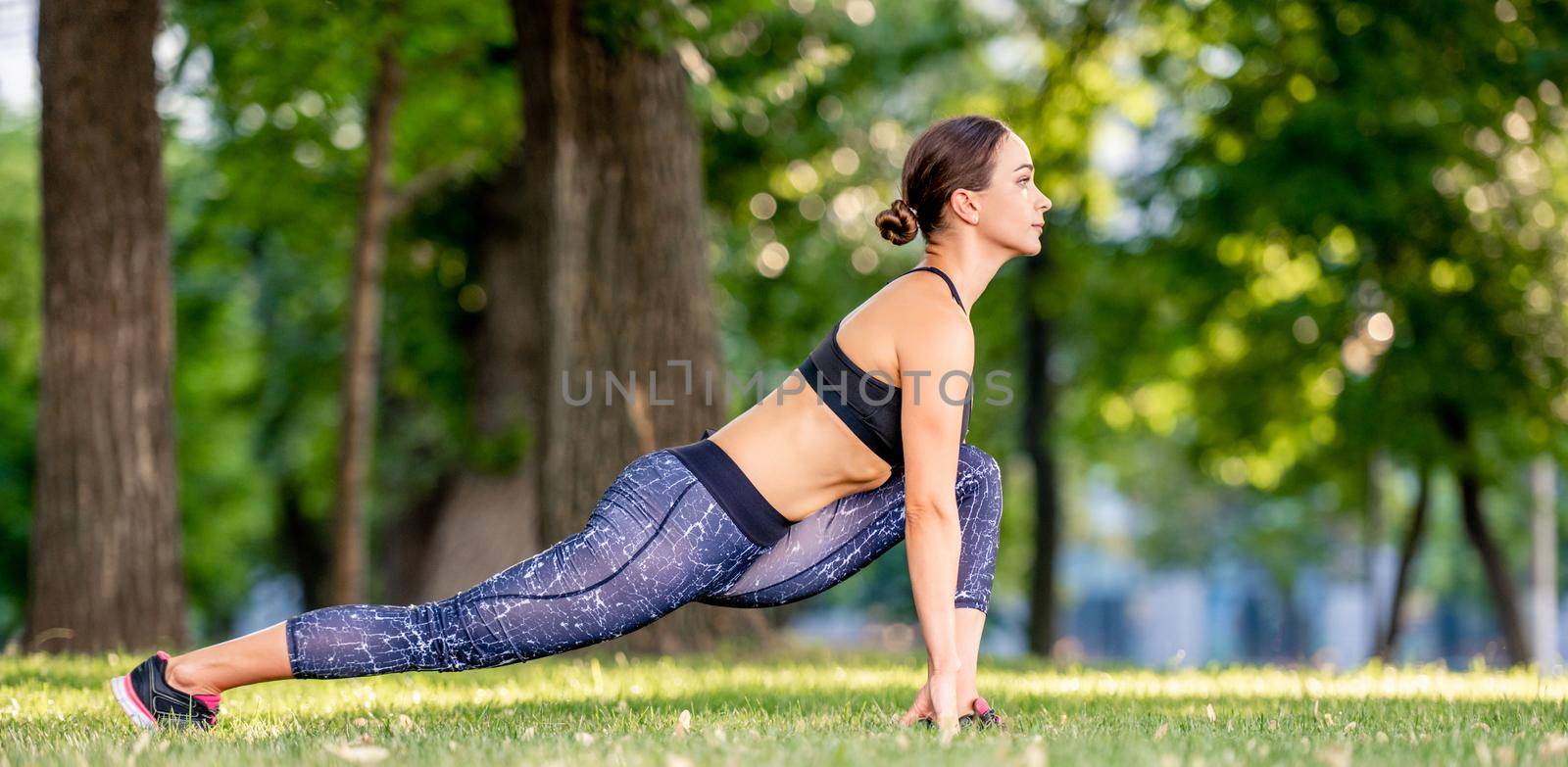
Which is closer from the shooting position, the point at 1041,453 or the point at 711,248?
the point at 711,248

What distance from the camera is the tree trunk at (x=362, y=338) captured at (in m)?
11.0

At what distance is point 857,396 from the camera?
12.4ft

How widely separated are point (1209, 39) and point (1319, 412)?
482 cm

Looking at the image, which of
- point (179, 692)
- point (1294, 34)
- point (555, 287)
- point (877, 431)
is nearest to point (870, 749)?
point (877, 431)

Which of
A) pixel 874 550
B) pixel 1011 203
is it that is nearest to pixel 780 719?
pixel 874 550

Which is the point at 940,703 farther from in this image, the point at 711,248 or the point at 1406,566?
the point at 1406,566

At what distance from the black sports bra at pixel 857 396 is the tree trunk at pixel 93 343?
5.29 meters

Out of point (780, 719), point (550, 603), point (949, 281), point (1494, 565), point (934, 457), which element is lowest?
point (1494, 565)

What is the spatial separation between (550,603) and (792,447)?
741 millimetres

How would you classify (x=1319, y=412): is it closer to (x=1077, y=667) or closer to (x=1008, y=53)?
(x=1008, y=53)

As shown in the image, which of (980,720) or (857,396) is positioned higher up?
(857,396)

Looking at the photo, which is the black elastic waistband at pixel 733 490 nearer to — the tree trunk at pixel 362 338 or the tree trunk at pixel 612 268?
the tree trunk at pixel 612 268

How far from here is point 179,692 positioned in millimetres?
3838

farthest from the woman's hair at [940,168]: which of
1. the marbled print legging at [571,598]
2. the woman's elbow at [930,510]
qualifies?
the marbled print legging at [571,598]
